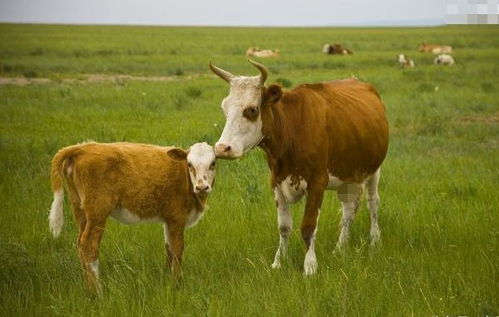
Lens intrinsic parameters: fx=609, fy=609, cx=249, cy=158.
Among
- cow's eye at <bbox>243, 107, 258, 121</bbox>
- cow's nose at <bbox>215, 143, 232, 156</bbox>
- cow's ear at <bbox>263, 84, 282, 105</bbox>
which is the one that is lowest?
cow's nose at <bbox>215, 143, 232, 156</bbox>

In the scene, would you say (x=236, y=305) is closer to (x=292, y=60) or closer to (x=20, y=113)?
(x=20, y=113)

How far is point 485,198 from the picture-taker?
769 centimetres

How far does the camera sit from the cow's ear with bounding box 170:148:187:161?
5.23 m

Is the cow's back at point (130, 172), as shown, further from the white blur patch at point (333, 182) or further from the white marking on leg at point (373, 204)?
the white marking on leg at point (373, 204)

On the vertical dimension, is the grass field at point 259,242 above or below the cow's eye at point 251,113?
below

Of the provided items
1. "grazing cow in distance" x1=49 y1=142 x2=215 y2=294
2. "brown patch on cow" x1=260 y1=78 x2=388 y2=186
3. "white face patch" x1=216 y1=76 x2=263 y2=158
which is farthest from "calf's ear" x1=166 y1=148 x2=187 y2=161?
"brown patch on cow" x1=260 y1=78 x2=388 y2=186

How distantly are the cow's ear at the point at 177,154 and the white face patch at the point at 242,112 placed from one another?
0.38 metres

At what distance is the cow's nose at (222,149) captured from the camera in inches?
196

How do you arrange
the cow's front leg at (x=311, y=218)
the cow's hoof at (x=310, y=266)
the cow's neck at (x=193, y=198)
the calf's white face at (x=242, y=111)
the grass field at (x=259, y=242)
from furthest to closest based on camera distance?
1. the cow's front leg at (x=311, y=218)
2. the cow's hoof at (x=310, y=266)
3. the cow's neck at (x=193, y=198)
4. the calf's white face at (x=242, y=111)
5. the grass field at (x=259, y=242)

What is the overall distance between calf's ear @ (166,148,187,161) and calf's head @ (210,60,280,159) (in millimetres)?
381

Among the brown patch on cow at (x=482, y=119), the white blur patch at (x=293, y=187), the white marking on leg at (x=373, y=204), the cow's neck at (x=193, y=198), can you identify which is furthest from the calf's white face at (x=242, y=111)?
the brown patch on cow at (x=482, y=119)

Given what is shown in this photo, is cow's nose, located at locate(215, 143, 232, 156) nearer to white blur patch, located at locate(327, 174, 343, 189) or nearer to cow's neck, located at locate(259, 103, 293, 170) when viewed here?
cow's neck, located at locate(259, 103, 293, 170)

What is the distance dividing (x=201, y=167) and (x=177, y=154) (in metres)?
0.35

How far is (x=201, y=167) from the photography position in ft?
16.5
